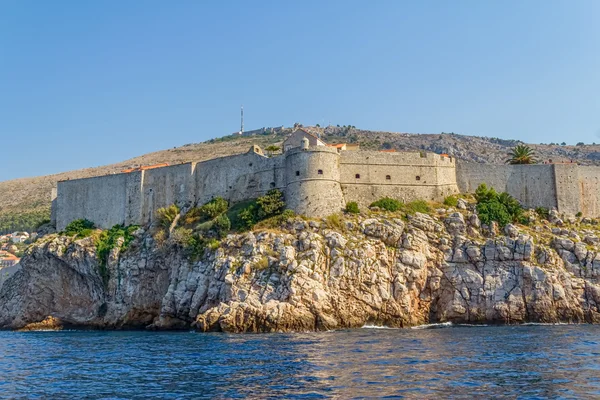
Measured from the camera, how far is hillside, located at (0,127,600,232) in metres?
95.1

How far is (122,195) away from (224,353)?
2606cm

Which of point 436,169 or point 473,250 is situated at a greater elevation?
point 436,169

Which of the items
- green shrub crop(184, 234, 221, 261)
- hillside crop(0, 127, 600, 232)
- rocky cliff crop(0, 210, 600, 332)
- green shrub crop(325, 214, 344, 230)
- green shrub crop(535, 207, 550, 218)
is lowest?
rocky cliff crop(0, 210, 600, 332)

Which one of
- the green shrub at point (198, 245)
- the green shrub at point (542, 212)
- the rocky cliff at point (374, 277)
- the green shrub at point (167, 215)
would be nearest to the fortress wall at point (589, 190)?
the rocky cliff at point (374, 277)

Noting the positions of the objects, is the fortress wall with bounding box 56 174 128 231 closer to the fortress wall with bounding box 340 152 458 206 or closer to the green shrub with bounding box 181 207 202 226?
the green shrub with bounding box 181 207 202 226

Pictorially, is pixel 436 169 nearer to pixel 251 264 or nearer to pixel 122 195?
pixel 251 264

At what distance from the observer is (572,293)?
35.9 m

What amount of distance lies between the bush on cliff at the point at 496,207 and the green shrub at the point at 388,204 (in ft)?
16.8

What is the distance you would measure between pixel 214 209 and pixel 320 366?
2273cm

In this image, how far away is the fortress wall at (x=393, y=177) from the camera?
42.7 meters

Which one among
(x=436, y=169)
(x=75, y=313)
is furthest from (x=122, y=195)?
(x=436, y=169)

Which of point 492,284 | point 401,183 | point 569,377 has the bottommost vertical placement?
point 569,377

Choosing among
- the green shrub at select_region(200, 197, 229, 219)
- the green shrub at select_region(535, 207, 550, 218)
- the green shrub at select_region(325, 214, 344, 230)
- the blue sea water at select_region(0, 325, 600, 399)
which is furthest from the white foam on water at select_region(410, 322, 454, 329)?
the green shrub at select_region(200, 197, 229, 219)

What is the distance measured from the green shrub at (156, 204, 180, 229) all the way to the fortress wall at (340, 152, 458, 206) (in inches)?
460
